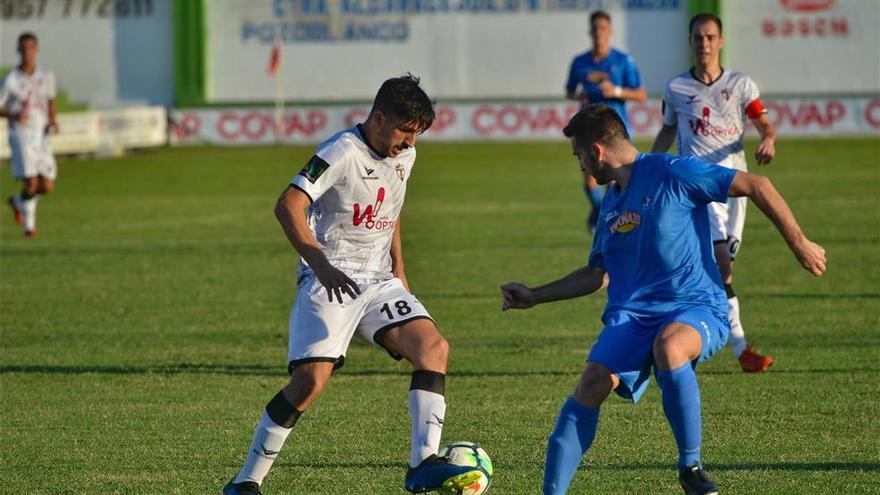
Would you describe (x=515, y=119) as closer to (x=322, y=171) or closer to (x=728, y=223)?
(x=728, y=223)

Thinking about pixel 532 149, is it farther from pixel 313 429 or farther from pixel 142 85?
pixel 313 429

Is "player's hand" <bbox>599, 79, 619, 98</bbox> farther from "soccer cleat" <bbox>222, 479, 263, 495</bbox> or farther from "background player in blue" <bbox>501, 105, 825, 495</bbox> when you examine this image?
"soccer cleat" <bbox>222, 479, 263, 495</bbox>

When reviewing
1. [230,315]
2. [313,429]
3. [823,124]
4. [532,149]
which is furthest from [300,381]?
[823,124]

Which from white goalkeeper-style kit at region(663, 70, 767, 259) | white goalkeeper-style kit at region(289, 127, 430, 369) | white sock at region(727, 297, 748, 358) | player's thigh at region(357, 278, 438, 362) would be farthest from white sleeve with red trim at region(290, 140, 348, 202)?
white goalkeeper-style kit at region(663, 70, 767, 259)

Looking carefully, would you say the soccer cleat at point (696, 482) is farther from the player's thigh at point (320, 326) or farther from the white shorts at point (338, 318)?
the player's thigh at point (320, 326)

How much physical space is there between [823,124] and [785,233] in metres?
36.5

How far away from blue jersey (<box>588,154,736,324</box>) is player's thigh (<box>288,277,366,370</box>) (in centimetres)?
110

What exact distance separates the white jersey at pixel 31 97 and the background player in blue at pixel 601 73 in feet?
23.4

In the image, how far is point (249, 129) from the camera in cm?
4381

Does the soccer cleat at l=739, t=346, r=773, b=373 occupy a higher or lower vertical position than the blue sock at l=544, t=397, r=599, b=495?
lower

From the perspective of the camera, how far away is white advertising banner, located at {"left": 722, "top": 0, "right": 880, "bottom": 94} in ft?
142

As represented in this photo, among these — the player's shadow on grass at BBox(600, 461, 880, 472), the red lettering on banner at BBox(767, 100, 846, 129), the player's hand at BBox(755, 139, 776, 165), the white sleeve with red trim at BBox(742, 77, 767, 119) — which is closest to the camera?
the player's shadow on grass at BBox(600, 461, 880, 472)

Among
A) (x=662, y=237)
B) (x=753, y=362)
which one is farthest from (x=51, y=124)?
(x=662, y=237)

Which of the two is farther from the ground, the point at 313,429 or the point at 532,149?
the point at 313,429
